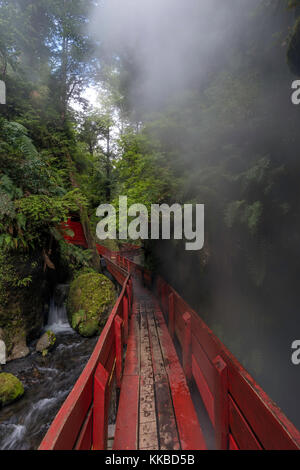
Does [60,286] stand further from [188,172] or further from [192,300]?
[188,172]

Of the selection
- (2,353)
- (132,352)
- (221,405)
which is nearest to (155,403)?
(221,405)

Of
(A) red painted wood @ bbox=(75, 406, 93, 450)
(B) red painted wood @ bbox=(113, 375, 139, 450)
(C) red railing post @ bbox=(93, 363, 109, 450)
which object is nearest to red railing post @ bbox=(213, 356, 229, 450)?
(B) red painted wood @ bbox=(113, 375, 139, 450)

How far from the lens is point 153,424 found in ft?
8.96

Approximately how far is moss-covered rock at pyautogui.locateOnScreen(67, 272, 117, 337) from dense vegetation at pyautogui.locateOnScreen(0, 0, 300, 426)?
1872 millimetres

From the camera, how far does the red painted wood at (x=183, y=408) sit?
2477 millimetres

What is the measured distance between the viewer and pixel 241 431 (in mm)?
1801

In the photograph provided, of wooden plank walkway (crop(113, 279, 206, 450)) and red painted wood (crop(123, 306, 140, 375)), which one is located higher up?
wooden plank walkway (crop(113, 279, 206, 450))

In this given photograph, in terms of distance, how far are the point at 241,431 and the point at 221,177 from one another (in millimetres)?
4263

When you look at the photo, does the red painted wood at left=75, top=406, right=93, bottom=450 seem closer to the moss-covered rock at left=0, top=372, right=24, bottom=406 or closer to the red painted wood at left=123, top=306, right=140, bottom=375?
the red painted wood at left=123, top=306, right=140, bottom=375

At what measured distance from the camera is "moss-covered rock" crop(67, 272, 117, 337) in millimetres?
8273

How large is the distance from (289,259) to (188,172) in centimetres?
330

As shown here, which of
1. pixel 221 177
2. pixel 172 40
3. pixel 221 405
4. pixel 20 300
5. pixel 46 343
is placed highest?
pixel 172 40

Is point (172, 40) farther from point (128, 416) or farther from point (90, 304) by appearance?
point (128, 416)
